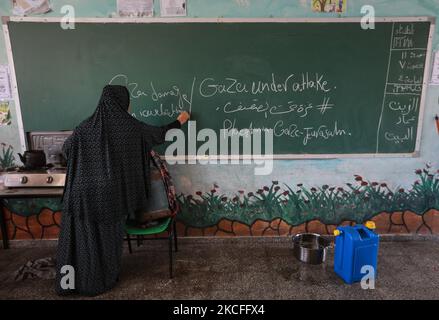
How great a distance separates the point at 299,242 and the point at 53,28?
2.73 metres

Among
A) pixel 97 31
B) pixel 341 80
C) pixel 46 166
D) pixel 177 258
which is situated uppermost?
pixel 97 31

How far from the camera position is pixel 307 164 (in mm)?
2809

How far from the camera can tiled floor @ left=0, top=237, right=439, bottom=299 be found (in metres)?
2.21

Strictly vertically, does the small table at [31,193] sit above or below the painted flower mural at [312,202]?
above

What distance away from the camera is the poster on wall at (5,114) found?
2.65 metres

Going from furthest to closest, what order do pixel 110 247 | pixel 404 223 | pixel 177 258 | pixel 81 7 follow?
pixel 404 223
pixel 177 258
pixel 81 7
pixel 110 247

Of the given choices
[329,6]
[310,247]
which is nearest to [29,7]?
[329,6]

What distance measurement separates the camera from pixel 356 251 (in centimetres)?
224

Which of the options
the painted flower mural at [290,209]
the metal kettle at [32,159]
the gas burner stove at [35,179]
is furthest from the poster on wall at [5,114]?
the painted flower mural at [290,209]

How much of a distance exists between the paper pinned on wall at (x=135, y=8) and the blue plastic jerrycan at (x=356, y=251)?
2282 millimetres

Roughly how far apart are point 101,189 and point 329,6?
226cm

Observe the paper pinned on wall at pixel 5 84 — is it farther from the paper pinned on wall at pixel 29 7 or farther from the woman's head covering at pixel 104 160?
the woman's head covering at pixel 104 160

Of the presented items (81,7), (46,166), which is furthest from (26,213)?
(81,7)

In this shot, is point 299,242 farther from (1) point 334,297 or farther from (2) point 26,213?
(2) point 26,213
